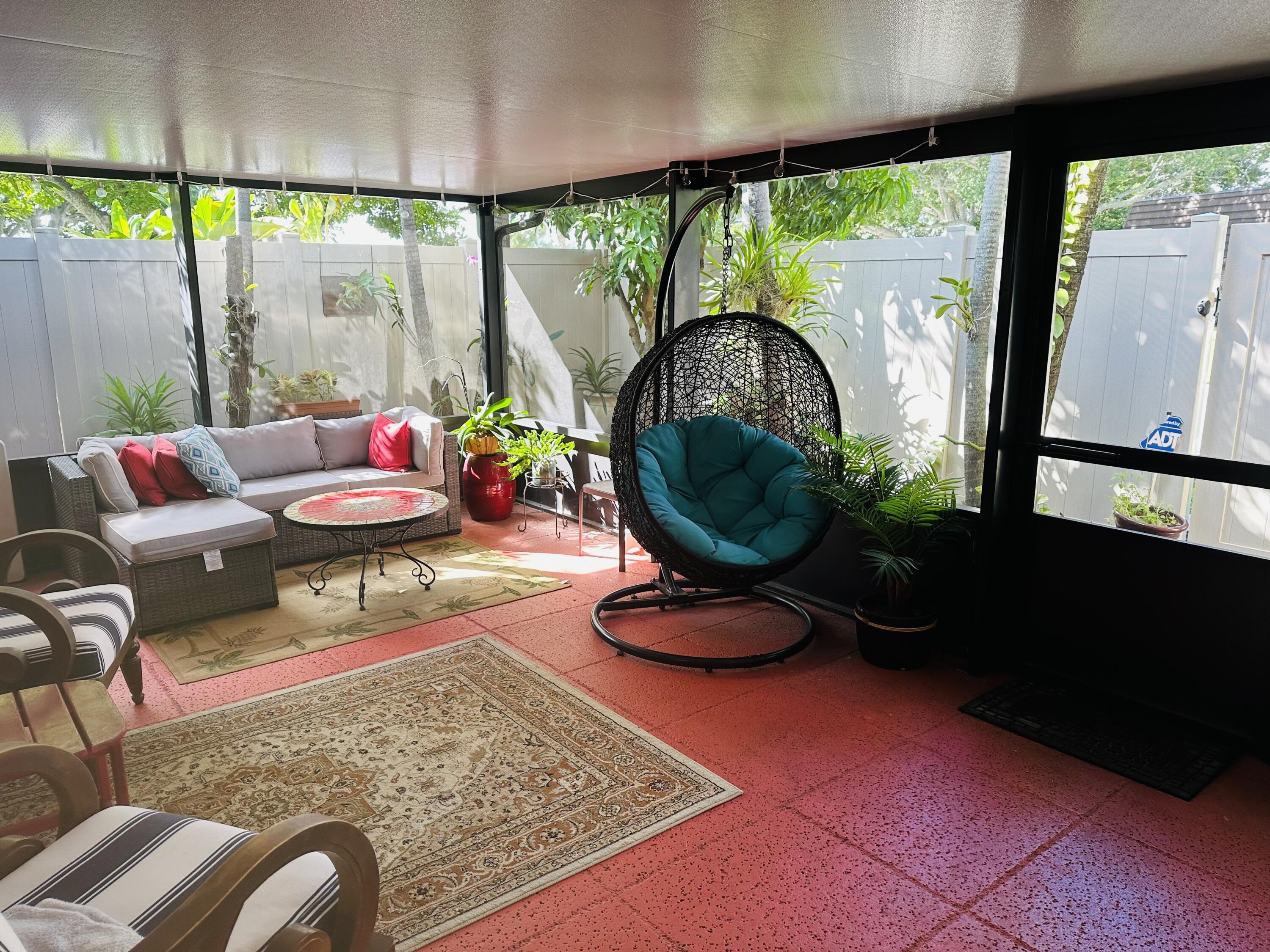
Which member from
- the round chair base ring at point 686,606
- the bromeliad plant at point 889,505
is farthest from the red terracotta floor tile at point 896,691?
the bromeliad plant at point 889,505

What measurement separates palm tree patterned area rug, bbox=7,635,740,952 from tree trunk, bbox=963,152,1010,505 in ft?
7.52

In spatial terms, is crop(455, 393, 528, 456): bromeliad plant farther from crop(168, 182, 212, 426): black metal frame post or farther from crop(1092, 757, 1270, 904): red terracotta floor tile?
crop(1092, 757, 1270, 904): red terracotta floor tile

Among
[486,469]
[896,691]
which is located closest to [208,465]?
[486,469]

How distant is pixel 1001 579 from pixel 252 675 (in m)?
3.19

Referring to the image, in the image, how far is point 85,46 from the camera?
2365 millimetres

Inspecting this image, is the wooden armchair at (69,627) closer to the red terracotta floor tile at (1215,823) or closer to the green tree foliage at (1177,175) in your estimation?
A: the red terracotta floor tile at (1215,823)

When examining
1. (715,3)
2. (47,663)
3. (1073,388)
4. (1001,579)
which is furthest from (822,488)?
(47,663)

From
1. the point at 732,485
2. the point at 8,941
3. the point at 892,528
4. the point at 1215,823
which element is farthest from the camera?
the point at 732,485

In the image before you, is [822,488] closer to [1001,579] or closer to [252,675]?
[1001,579]

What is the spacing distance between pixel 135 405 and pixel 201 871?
190 inches

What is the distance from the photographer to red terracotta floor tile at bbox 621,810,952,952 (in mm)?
2197

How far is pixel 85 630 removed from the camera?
2.78 m

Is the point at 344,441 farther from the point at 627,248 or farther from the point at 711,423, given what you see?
the point at 711,423

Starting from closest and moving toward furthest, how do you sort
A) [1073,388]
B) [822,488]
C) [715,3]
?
[715,3]
[1073,388]
[822,488]
